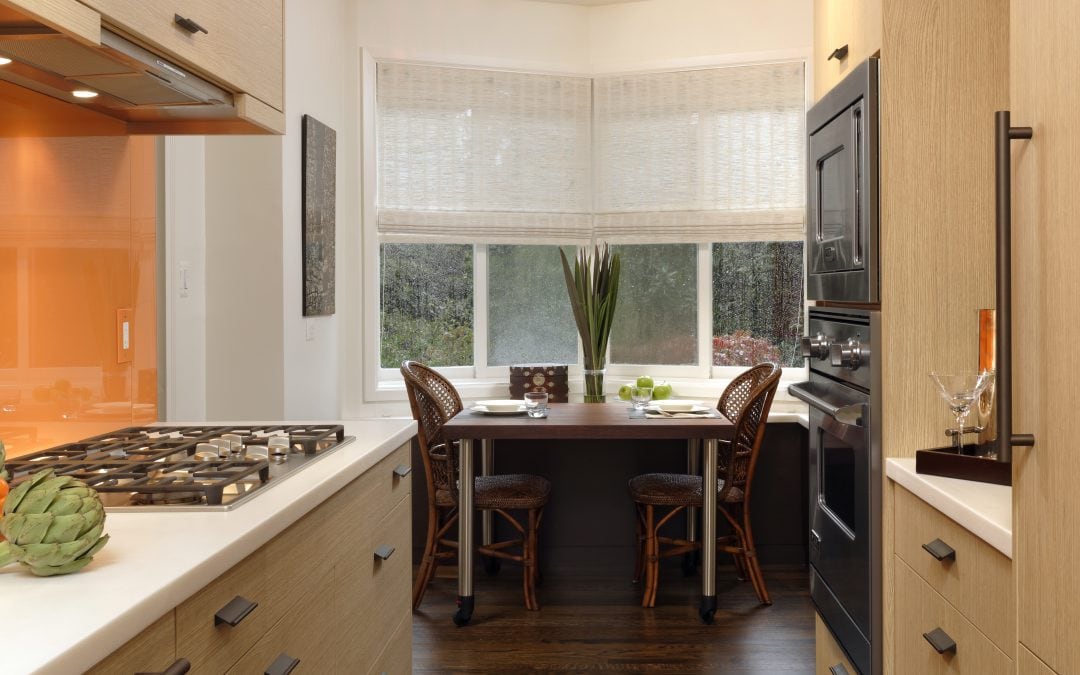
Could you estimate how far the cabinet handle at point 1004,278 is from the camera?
1.19 m

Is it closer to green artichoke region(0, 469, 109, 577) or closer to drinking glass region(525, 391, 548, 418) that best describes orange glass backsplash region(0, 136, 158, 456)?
green artichoke region(0, 469, 109, 577)

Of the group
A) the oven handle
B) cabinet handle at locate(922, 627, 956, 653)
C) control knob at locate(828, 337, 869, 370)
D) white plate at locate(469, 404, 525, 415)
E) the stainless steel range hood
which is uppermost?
the stainless steel range hood

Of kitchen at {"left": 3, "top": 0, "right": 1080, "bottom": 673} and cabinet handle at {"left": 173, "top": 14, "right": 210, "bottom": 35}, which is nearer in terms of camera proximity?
kitchen at {"left": 3, "top": 0, "right": 1080, "bottom": 673}

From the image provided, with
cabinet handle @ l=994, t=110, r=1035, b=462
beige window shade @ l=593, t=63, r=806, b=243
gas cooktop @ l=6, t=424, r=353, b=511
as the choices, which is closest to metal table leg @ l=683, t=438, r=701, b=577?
beige window shade @ l=593, t=63, r=806, b=243

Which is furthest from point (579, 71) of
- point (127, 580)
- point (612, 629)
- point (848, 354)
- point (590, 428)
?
point (127, 580)

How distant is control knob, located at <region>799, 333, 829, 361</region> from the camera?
8.04 feet

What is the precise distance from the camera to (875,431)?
2.10 metres

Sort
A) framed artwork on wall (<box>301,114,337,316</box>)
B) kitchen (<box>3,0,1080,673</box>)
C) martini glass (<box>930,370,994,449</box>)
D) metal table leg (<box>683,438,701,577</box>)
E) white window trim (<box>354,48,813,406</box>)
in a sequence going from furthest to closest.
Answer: white window trim (<box>354,48,813,406</box>)
metal table leg (<box>683,438,701,577</box>)
framed artwork on wall (<box>301,114,337,316</box>)
martini glass (<box>930,370,994,449</box>)
kitchen (<box>3,0,1080,673</box>)

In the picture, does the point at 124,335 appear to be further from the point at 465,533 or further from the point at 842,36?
the point at 842,36

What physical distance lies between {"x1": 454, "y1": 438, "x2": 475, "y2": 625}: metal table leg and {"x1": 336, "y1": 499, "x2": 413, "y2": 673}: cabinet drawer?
1.05 meters

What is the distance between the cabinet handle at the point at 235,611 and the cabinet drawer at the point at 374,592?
52 cm

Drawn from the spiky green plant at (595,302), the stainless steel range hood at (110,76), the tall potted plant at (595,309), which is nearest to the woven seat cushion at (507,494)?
the tall potted plant at (595,309)

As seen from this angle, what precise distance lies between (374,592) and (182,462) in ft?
1.90

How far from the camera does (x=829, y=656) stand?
2596mm
